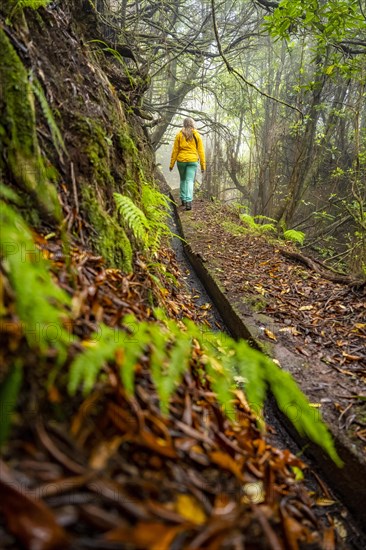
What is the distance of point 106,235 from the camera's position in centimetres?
218

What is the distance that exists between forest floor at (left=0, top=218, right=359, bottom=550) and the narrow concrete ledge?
2.14 ft

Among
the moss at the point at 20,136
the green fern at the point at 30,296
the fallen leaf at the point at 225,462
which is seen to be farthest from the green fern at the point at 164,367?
the moss at the point at 20,136

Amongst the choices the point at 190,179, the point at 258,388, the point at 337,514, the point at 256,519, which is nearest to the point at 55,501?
the point at 256,519

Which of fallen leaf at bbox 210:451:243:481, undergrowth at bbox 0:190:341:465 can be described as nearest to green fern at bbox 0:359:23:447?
undergrowth at bbox 0:190:341:465

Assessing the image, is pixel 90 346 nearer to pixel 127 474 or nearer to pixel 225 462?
pixel 127 474

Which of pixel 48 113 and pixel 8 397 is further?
pixel 48 113

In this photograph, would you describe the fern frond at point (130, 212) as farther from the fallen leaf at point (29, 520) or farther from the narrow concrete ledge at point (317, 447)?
the fallen leaf at point (29, 520)

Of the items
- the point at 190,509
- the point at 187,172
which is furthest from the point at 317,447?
the point at 187,172

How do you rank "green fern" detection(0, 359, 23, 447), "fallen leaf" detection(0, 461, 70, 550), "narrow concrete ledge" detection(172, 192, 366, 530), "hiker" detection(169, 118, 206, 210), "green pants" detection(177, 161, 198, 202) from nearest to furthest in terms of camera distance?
1. "fallen leaf" detection(0, 461, 70, 550)
2. "green fern" detection(0, 359, 23, 447)
3. "narrow concrete ledge" detection(172, 192, 366, 530)
4. "hiker" detection(169, 118, 206, 210)
5. "green pants" detection(177, 161, 198, 202)

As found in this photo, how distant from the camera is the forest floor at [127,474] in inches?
27.8

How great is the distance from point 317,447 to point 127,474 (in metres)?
1.70

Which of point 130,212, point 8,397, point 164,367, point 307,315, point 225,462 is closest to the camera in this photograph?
point 8,397

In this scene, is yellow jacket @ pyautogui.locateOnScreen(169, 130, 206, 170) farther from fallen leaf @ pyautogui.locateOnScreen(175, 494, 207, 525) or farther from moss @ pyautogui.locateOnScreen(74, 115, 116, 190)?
fallen leaf @ pyautogui.locateOnScreen(175, 494, 207, 525)

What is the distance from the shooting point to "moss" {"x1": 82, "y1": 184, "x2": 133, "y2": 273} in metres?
2.10
